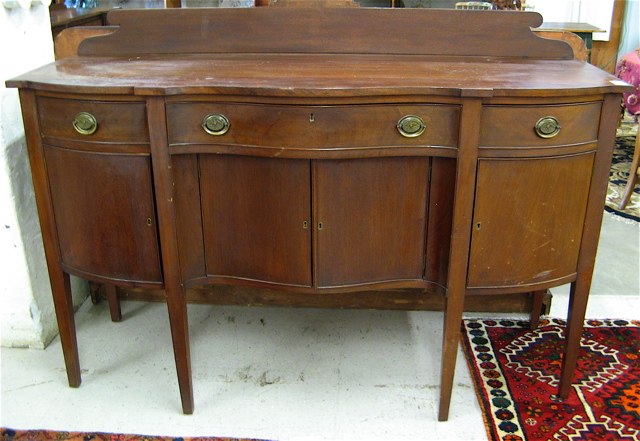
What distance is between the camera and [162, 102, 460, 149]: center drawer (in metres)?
1.50

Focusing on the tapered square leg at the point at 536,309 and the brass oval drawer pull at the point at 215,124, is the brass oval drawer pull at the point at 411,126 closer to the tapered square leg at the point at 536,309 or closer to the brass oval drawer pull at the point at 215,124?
the brass oval drawer pull at the point at 215,124

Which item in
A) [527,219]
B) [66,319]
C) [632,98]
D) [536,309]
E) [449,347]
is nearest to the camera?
[527,219]

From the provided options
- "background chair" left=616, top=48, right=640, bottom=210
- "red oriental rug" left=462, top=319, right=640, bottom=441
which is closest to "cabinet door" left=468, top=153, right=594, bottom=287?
"red oriental rug" left=462, top=319, right=640, bottom=441

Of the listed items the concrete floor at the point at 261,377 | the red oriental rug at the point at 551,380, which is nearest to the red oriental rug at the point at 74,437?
the concrete floor at the point at 261,377

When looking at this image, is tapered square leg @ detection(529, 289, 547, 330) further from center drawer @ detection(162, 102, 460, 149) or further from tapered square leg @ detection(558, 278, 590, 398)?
center drawer @ detection(162, 102, 460, 149)

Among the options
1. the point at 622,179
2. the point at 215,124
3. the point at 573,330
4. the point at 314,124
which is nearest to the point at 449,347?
the point at 573,330

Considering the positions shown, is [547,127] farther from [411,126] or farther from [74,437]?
[74,437]

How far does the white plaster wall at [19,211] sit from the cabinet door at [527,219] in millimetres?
1409

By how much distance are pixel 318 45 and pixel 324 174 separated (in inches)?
22.9

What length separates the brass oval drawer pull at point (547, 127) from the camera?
1505 mm

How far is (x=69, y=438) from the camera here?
1.74 m

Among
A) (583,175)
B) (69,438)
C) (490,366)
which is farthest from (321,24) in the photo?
(69,438)

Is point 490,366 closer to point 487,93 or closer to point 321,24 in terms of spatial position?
point 487,93

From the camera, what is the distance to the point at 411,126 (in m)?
1.51
